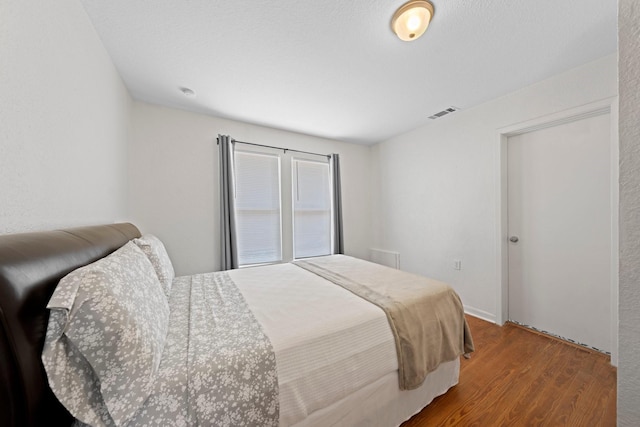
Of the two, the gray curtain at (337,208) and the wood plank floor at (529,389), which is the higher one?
the gray curtain at (337,208)

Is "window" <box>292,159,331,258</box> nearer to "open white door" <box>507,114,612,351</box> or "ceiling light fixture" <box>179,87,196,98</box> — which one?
"ceiling light fixture" <box>179,87,196,98</box>

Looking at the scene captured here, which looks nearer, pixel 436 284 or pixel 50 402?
pixel 50 402

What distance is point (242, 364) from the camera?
894 millimetres

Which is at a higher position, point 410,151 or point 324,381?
point 410,151

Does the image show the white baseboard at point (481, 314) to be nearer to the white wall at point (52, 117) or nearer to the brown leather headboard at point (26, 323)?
the brown leather headboard at point (26, 323)

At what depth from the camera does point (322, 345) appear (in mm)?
1062

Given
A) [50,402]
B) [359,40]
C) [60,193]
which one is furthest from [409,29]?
[50,402]

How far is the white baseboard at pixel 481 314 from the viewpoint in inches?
96.1

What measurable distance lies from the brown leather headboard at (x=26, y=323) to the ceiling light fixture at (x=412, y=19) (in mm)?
2021

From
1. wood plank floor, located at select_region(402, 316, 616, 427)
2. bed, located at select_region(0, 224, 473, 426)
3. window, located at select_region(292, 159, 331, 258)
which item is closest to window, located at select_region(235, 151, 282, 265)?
window, located at select_region(292, 159, 331, 258)

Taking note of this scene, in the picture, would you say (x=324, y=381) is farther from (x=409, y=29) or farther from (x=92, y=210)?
(x=409, y=29)

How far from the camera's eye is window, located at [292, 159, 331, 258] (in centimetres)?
337

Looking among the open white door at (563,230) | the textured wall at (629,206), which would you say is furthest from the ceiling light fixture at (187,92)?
the open white door at (563,230)

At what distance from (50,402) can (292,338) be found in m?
0.78
